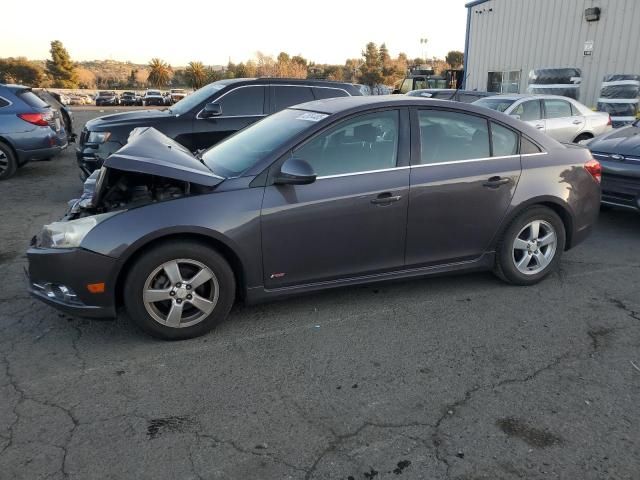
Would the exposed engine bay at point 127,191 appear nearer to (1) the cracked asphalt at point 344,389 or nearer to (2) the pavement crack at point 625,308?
(1) the cracked asphalt at point 344,389

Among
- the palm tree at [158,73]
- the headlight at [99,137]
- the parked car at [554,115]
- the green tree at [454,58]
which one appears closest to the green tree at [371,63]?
the green tree at [454,58]

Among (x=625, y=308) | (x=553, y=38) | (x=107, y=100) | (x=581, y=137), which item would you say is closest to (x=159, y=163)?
(x=625, y=308)

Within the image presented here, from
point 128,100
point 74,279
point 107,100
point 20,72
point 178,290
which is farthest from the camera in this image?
point 20,72

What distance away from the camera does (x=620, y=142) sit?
6.46 meters

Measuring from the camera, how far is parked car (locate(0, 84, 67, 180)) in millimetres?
8898

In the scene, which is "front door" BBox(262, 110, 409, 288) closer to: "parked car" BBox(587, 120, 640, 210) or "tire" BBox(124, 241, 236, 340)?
"tire" BBox(124, 241, 236, 340)

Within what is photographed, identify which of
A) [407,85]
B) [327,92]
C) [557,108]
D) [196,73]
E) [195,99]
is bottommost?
[557,108]

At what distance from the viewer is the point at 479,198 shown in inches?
162

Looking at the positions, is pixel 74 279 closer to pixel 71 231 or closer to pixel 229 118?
pixel 71 231

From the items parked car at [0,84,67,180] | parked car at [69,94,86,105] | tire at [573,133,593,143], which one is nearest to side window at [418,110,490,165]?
tire at [573,133,593,143]

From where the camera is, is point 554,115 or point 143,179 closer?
point 143,179

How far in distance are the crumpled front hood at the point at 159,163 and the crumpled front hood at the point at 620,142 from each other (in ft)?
17.0

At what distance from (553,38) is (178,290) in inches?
760

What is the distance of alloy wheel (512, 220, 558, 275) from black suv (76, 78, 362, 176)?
4.60 meters
